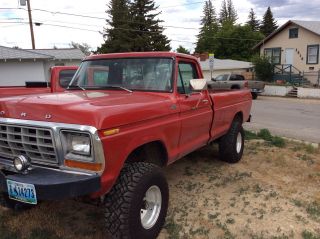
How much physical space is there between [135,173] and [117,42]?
43.8 meters

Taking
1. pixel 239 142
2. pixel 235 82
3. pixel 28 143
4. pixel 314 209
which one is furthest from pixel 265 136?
pixel 235 82

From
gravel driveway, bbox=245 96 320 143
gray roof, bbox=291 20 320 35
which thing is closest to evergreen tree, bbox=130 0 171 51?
gray roof, bbox=291 20 320 35

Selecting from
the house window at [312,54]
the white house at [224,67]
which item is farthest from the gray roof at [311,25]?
the white house at [224,67]

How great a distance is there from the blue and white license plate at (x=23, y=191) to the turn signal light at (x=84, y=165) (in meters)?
0.36

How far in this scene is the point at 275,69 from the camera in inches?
1308

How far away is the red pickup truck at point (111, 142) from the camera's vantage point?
10.5 feet

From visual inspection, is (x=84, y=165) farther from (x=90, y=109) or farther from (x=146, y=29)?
(x=146, y=29)

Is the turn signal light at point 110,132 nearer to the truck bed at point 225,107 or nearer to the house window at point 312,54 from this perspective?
the truck bed at point 225,107

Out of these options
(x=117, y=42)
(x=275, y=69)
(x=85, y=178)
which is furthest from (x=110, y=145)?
(x=117, y=42)

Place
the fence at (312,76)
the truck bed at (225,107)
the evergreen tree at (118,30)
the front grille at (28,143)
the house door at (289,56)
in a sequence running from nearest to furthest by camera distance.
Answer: the front grille at (28,143) → the truck bed at (225,107) → the fence at (312,76) → the house door at (289,56) → the evergreen tree at (118,30)

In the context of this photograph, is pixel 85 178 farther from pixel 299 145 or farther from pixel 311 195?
pixel 299 145

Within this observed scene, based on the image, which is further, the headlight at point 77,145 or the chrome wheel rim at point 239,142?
the chrome wheel rim at point 239,142

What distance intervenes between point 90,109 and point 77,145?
13.3 inches

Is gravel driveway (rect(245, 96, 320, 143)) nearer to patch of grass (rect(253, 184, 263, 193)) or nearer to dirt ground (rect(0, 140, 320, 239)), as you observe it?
dirt ground (rect(0, 140, 320, 239))
